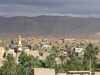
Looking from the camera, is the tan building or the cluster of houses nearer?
the tan building

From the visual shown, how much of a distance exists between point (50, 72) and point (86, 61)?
18853 millimetres

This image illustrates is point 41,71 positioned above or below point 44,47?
below

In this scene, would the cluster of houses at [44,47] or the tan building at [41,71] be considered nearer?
the tan building at [41,71]

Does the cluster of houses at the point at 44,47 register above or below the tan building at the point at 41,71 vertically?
above

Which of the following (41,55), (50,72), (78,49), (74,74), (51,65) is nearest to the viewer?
(50,72)

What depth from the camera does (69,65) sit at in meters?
60.5

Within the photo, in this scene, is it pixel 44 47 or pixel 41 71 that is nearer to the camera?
pixel 41 71

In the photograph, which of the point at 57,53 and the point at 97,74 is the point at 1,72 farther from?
the point at 57,53

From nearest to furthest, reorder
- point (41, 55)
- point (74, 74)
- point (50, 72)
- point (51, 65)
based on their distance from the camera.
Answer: point (50, 72)
point (74, 74)
point (51, 65)
point (41, 55)

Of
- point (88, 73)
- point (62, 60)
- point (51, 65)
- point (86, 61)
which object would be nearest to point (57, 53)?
point (62, 60)

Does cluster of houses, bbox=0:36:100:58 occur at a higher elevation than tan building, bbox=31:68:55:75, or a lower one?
higher

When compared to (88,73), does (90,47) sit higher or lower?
higher

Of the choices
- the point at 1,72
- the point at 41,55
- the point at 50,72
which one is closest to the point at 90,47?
the point at 50,72

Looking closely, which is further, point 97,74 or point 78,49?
point 78,49
